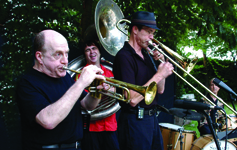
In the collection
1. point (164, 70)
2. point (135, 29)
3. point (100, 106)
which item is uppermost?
point (135, 29)

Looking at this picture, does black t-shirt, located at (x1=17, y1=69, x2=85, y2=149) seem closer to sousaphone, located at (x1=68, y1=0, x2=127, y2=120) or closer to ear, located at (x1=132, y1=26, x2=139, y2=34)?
ear, located at (x1=132, y1=26, x2=139, y2=34)

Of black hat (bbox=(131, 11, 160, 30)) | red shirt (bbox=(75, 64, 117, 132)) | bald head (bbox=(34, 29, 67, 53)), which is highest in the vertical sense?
black hat (bbox=(131, 11, 160, 30))

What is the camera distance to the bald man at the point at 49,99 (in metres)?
1.61

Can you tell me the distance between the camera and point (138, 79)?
100 inches

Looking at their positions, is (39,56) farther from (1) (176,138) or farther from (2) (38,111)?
(1) (176,138)

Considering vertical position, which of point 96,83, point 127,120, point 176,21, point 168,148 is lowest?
point 168,148

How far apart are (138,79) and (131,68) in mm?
159

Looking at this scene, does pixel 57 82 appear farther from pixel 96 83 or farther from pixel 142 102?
pixel 142 102

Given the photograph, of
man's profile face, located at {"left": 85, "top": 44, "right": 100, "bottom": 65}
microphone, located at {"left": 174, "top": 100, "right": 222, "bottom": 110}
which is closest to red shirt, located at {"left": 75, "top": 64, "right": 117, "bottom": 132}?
man's profile face, located at {"left": 85, "top": 44, "right": 100, "bottom": 65}

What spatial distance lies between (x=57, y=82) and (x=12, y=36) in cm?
161

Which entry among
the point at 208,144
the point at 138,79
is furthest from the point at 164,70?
the point at 208,144

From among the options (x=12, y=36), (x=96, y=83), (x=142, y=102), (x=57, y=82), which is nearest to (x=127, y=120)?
(x=142, y=102)

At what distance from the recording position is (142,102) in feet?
8.32

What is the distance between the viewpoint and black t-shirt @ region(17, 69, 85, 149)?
1.66 metres
